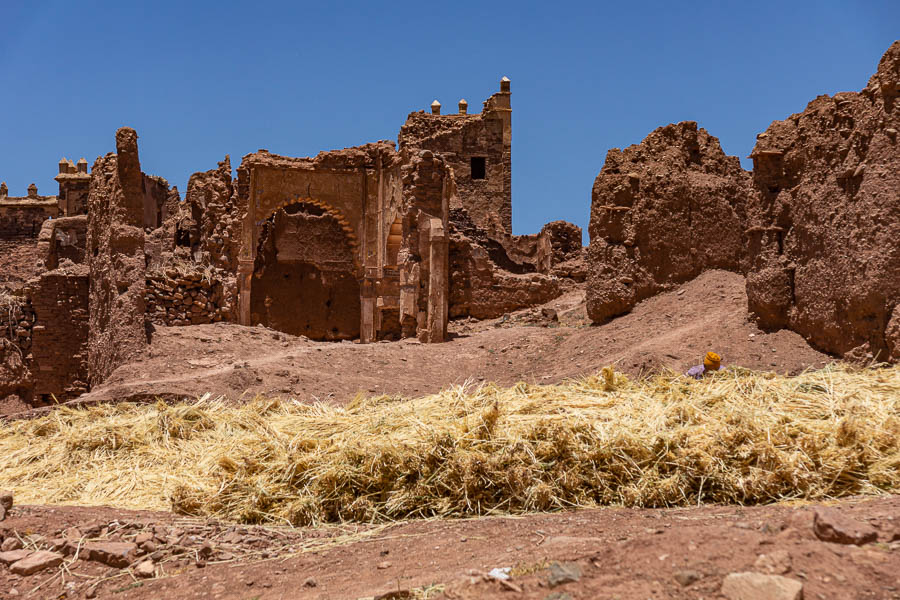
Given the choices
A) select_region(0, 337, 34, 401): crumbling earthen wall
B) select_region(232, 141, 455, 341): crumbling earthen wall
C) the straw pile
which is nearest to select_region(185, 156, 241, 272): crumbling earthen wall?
select_region(232, 141, 455, 341): crumbling earthen wall

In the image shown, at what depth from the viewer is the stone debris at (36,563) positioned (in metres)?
3.39

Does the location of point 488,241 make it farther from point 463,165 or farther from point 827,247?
point 827,247

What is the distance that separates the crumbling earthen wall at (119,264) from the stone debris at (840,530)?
969 centimetres

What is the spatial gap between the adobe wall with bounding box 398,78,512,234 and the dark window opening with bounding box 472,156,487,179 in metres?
0.05

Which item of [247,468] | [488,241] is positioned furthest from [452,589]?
[488,241]

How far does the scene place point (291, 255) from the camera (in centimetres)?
2189

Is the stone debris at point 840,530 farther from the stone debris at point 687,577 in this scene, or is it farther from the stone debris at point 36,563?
the stone debris at point 36,563

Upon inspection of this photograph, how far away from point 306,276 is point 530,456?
18.6 meters

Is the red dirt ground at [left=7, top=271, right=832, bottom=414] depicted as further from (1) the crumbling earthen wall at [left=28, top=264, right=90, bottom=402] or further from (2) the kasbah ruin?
(1) the crumbling earthen wall at [left=28, top=264, right=90, bottom=402]

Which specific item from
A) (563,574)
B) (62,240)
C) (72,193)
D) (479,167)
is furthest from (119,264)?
(72,193)

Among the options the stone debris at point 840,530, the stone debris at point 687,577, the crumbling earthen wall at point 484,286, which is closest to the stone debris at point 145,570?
the stone debris at point 687,577

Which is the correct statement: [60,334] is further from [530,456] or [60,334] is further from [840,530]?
[840,530]

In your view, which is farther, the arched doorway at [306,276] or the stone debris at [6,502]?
the arched doorway at [306,276]

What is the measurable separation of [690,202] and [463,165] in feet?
63.5
